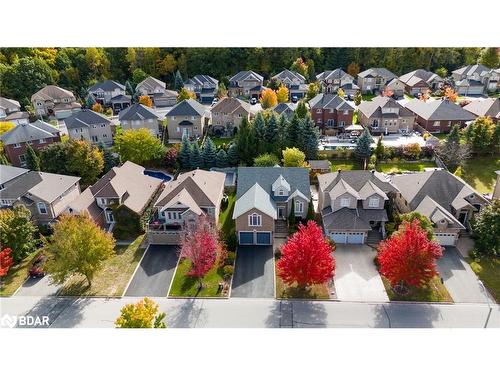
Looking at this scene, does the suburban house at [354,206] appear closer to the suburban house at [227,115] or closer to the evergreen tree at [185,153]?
the evergreen tree at [185,153]

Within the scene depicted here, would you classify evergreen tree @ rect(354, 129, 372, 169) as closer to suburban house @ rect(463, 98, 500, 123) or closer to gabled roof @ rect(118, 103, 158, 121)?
suburban house @ rect(463, 98, 500, 123)

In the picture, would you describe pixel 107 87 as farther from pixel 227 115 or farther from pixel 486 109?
pixel 486 109

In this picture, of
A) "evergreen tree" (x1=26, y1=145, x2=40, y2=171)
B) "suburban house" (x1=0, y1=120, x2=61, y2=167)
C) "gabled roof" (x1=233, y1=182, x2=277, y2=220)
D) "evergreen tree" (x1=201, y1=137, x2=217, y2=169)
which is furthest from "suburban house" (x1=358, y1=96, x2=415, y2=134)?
"suburban house" (x1=0, y1=120, x2=61, y2=167)

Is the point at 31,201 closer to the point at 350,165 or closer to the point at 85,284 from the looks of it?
the point at 85,284

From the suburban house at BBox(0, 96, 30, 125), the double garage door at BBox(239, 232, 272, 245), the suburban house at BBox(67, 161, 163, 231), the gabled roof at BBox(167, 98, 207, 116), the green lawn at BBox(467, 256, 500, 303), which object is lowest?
the green lawn at BBox(467, 256, 500, 303)

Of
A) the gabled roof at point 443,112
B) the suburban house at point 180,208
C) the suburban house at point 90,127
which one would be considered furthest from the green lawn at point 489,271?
the suburban house at point 90,127
